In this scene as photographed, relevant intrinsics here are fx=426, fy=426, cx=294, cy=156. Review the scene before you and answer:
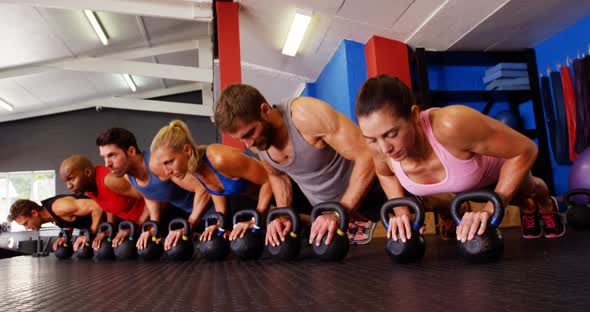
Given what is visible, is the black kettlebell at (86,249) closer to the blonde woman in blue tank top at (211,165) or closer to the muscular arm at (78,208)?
the muscular arm at (78,208)

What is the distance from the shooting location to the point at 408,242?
1.18 metres

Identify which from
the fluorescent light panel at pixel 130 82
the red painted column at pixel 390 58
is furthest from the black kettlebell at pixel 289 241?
the fluorescent light panel at pixel 130 82

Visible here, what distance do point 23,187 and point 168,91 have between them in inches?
144

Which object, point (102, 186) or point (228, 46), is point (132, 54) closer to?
point (228, 46)

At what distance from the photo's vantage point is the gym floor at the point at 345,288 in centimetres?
66

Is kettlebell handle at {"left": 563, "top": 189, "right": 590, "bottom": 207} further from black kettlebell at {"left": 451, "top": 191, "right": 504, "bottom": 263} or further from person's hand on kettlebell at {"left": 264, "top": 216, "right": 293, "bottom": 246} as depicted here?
person's hand on kettlebell at {"left": 264, "top": 216, "right": 293, "bottom": 246}

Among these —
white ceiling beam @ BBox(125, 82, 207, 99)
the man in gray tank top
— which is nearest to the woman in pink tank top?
the man in gray tank top

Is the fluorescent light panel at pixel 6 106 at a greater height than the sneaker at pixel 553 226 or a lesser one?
greater

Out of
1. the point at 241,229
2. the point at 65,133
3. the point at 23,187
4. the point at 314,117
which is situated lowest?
the point at 241,229

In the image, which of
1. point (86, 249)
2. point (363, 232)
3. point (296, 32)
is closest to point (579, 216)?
point (363, 232)

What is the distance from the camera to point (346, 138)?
1.62 meters

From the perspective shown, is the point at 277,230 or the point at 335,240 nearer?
the point at 335,240

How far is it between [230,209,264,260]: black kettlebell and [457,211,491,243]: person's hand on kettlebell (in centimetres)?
77

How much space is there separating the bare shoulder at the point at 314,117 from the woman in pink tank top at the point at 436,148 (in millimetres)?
257
